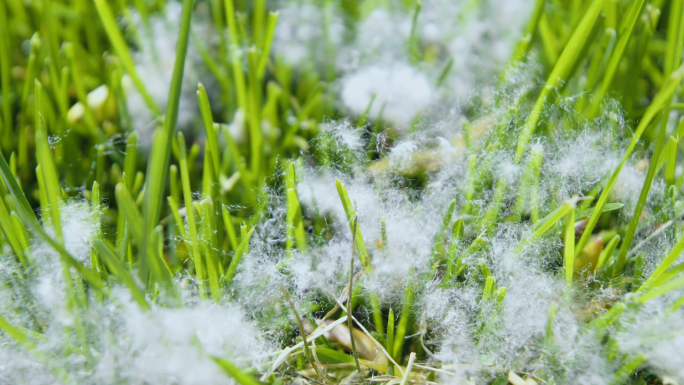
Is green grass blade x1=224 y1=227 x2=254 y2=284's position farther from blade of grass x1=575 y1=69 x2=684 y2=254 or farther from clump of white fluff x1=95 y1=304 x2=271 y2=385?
blade of grass x1=575 y1=69 x2=684 y2=254

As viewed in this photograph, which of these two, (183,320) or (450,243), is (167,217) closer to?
(183,320)

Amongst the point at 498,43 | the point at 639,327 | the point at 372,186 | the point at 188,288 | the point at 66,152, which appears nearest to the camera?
the point at 639,327

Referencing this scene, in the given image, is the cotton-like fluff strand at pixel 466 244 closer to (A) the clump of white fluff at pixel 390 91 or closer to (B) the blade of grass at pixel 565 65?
(B) the blade of grass at pixel 565 65

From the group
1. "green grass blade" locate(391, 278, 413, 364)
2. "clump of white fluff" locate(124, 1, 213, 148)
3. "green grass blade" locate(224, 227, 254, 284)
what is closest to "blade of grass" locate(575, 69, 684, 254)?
"green grass blade" locate(391, 278, 413, 364)

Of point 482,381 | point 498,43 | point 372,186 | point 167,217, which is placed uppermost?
point 498,43

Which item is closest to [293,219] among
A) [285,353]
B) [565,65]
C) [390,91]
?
[285,353]

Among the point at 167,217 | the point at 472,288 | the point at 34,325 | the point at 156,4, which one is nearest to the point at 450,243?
the point at 472,288

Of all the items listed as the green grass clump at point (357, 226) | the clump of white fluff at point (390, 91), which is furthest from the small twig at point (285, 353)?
the clump of white fluff at point (390, 91)
